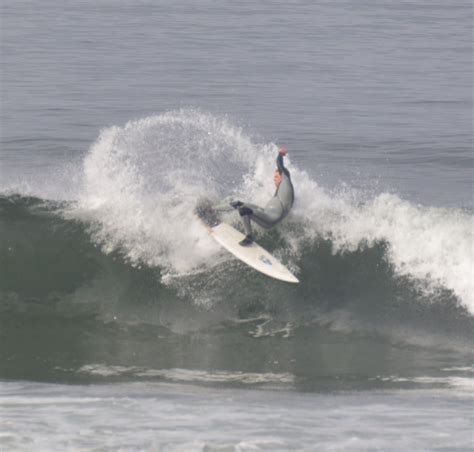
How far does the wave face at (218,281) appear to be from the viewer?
1280cm

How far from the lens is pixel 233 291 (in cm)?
1389

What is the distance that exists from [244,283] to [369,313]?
1.81 meters

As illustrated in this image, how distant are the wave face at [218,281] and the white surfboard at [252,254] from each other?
0.25 m

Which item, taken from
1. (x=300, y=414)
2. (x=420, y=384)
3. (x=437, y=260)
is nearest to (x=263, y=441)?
(x=300, y=414)

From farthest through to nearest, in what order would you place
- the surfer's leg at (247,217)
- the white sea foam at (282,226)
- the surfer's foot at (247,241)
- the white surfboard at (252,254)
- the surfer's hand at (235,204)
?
1. the white sea foam at (282,226)
2. the surfer's foot at (247,241)
3. the white surfboard at (252,254)
4. the surfer's leg at (247,217)
5. the surfer's hand at (235,204)

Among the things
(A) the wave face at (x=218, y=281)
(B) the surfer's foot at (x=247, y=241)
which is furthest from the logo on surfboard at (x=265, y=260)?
(A) the wave face at (x=218, y=281)

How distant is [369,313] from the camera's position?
535 inches

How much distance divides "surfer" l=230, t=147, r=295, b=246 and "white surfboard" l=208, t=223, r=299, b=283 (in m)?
0.13

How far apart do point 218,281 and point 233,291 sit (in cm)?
28

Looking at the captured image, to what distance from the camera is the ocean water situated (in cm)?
967

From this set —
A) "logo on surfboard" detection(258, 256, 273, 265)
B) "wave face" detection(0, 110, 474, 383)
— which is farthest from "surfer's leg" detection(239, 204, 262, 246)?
"wave face" detection(0, 110, 474, 383)

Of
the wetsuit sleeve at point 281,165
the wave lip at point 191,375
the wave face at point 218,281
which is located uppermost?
the wetsuit sleeve at point 281,165

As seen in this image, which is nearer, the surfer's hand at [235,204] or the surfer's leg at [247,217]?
the surfer's hand at [235,204]

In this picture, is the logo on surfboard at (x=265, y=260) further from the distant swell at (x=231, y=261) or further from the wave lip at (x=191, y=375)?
the wave lip at (x=191, y=375)
